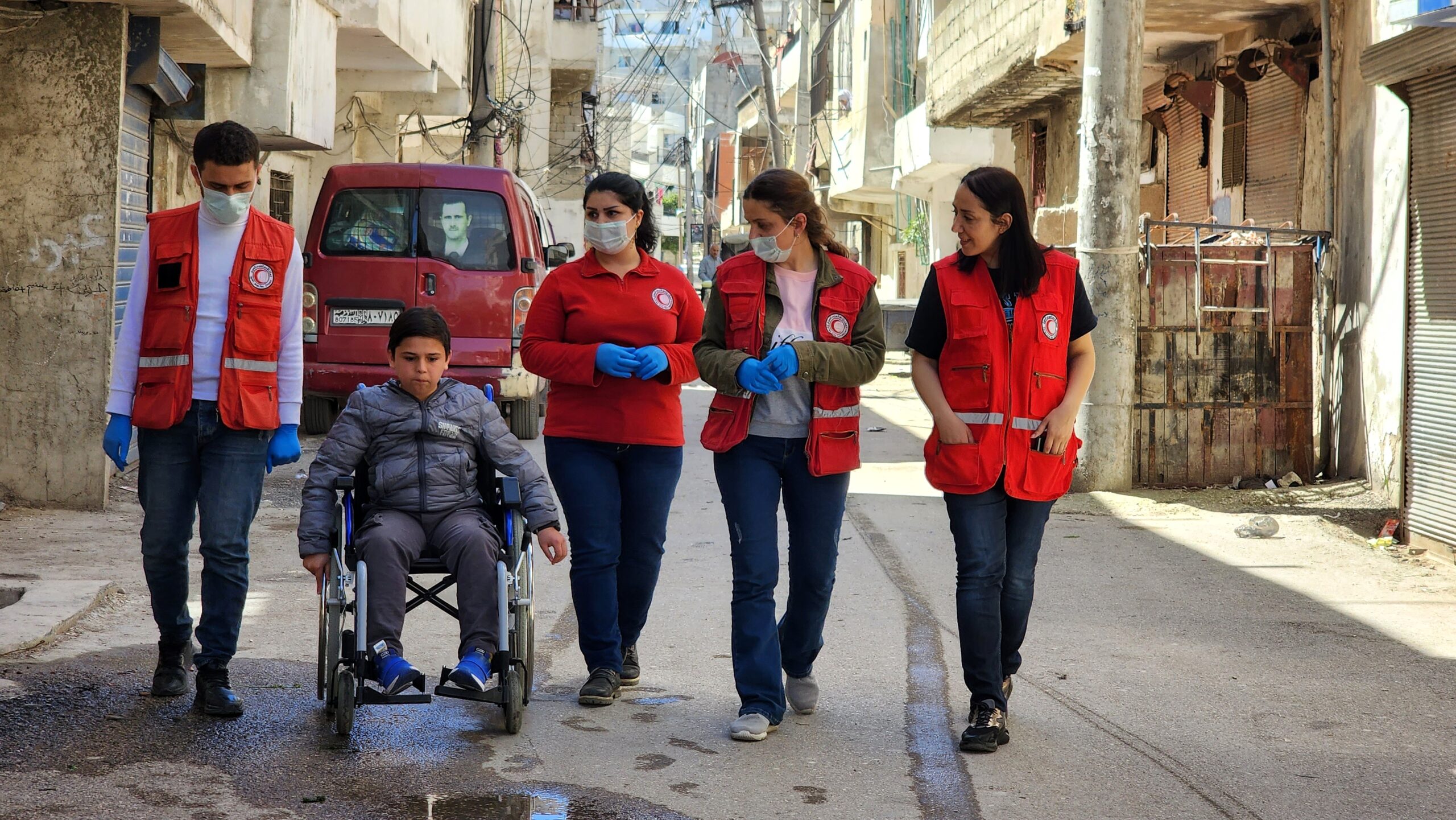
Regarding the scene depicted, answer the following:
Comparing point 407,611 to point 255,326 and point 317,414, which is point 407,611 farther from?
point 317,414

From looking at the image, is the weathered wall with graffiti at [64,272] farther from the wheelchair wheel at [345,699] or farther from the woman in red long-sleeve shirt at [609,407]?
the wheelchair wheel at [345,699]

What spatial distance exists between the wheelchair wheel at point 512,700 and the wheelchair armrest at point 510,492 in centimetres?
51

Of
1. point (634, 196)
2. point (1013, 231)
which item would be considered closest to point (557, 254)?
point (634, 196)

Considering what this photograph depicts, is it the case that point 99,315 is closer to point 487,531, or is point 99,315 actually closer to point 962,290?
point 487,531

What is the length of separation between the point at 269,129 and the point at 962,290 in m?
8.22

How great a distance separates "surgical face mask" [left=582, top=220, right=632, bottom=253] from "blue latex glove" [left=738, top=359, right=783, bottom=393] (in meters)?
0.70

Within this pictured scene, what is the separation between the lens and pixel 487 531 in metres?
4.59

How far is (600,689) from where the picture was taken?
191 inches

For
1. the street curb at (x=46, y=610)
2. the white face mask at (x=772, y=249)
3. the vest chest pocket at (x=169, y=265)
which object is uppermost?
the white face mask at (x=772, y=249)

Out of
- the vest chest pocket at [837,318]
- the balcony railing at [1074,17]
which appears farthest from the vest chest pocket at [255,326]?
the balcony railing at [1074,17]

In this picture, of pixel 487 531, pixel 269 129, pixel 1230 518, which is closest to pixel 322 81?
pixel 269 129

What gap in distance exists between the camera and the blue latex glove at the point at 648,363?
4.71 metres

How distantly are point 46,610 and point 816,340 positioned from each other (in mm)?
3342

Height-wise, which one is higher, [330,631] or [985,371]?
[985,371]
